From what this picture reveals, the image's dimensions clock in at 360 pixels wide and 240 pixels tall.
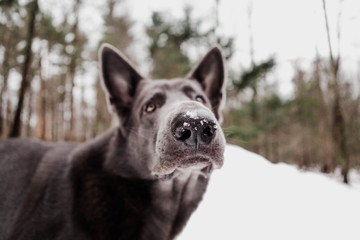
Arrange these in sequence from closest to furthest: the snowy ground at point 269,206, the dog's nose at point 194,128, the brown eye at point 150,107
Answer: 1. the dog's nose at point 194,128
2. the brown eye at point 150,107
3. the snowy ground at point 269,206

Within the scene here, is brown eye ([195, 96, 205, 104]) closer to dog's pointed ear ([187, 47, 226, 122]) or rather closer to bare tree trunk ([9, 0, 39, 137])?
dog's pointed ear ([187, 47, 226, 122])

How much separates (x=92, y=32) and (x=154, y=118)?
15188 mm

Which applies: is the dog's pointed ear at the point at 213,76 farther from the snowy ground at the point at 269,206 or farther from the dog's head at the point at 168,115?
the snowy ground at the point at 269,206

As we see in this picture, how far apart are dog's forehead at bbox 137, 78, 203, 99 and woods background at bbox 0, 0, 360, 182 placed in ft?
10.5

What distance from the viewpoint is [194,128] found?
5.81 feet

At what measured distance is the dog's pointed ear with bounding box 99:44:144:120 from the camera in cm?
286

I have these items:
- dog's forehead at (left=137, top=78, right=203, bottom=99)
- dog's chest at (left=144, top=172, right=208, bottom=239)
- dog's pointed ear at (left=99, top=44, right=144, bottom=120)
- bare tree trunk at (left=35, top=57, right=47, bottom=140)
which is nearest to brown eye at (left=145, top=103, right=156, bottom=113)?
dog's forehead at (left=137, top=78, right=203, bottom=99)

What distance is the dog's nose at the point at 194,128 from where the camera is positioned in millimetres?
1771

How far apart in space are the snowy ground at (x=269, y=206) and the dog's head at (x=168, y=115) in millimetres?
1306

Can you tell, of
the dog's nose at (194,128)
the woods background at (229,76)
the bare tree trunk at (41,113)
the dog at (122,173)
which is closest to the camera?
the dog's nose at (194,128)

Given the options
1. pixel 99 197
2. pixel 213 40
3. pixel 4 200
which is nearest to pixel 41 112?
pixel 213 40

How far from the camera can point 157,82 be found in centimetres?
300

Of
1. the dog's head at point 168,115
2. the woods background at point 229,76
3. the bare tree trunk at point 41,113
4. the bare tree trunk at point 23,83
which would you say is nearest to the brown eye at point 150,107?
the dog's head at point 168,115

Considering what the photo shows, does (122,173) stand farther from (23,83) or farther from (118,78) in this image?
(23,83)
